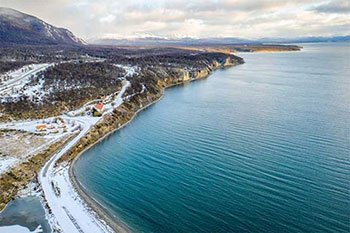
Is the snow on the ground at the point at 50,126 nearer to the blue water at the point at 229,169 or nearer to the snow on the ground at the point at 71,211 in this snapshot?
the blue water at the point at 229,169

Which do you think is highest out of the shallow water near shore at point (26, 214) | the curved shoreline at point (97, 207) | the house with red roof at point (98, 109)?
the house with red roof at point (98, 109)

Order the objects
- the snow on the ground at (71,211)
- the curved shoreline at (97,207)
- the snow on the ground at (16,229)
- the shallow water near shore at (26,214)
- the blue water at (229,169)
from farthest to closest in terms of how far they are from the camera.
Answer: the blue water at (229,169), the shallow water near shore at (26,214), the curved shoreline at (97,207), the snow on the ground at (71,211), the snow on the ground at (16,229)

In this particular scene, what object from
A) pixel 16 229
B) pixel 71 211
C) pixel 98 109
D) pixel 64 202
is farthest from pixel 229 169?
pixel 98 109

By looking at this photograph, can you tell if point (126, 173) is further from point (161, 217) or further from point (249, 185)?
point (249, 185)

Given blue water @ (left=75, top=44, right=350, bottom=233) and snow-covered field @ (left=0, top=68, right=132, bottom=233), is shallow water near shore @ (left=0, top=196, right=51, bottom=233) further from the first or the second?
blue water @ (left=75, top=44, right=350, bottom=233)

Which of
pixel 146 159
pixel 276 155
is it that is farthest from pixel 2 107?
pixel 276 155

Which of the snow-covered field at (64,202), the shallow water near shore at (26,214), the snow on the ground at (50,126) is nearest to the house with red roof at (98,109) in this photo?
the snow on the ground at (50,126)

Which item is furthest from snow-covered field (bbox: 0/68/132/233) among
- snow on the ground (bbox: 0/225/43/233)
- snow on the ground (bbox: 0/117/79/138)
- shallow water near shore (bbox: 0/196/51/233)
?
shallow water near shore (bbox: 0/196/51/233)

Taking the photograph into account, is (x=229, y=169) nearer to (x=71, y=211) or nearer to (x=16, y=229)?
(x=71, y=211)
